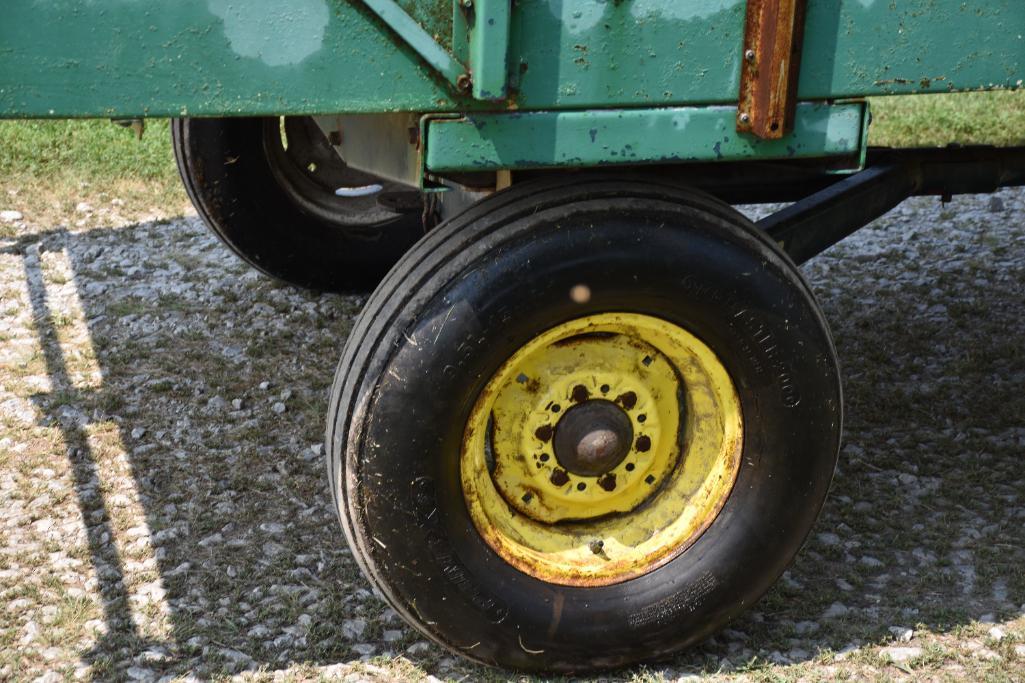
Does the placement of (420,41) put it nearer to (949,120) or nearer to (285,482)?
(285,482)

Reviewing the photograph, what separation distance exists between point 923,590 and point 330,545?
1573 mm

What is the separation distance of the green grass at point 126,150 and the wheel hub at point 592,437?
3933mm

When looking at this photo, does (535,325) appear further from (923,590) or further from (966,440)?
(966,440)

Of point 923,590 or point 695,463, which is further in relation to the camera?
point 923,590

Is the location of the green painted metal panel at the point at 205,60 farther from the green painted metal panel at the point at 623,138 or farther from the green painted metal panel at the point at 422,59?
the green painted metal panel at the point at 623,138

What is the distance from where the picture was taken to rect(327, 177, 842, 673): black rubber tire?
2.61 meters

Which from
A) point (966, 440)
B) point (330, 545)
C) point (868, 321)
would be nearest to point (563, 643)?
point (330, 545)

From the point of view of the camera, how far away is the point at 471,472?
2.79m

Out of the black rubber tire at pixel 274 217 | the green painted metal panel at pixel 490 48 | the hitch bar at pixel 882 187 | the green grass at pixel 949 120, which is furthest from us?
the green grass at pixel 949 120

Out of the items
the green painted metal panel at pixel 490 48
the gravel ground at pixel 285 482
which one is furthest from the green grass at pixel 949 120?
the green painted metal panel at pixel 490 48

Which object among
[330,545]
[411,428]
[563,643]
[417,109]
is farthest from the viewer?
[330,545]

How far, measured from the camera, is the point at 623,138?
99.2 inches

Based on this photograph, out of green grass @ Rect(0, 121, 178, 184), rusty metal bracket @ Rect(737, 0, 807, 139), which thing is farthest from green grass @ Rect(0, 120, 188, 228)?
rusty metal bracket @ Rect(737, 0, 807, 139)

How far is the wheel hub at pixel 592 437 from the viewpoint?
2848 mm
